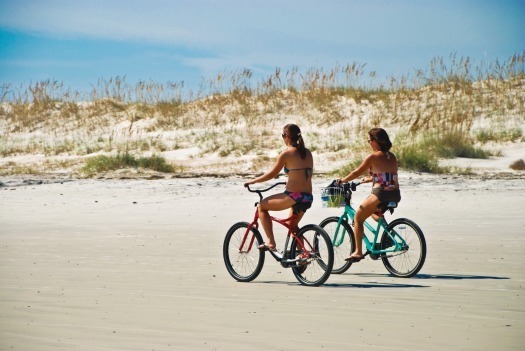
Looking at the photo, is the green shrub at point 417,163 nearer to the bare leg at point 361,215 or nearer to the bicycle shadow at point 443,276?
the bicycle shadow at point 443,276

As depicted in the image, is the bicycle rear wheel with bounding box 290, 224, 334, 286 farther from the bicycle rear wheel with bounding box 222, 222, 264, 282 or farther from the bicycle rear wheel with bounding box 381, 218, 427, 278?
the bicycle rear wheel with bounding box 381, 218, 427, 278

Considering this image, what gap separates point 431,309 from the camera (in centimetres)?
722

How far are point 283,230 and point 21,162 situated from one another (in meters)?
17.9

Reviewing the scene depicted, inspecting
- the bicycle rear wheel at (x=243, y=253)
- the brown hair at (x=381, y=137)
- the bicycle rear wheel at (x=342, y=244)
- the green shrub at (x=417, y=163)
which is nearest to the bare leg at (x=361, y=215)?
the bicycle rear wheel at (x=342, y=244)

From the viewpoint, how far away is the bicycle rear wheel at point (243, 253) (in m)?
9.05

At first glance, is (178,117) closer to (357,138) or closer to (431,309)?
(357,138)

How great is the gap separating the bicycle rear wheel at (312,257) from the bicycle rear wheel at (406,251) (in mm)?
894

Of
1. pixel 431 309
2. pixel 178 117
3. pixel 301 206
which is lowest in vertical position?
pixel 431 309

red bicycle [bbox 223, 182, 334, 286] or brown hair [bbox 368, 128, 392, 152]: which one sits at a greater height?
brown hair [bbox 368, 128, 392, 152]

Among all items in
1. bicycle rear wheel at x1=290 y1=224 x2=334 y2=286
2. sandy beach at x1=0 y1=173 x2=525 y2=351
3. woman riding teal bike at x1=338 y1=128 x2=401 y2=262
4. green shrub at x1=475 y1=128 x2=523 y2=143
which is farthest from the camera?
green shrub at x1=475 y1=128 x2=523 y2=143

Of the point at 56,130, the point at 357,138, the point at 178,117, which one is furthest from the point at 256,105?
the point at 56,130

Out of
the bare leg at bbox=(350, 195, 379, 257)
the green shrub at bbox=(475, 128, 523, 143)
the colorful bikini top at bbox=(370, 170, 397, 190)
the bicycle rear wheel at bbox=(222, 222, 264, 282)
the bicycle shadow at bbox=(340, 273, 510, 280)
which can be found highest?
the green shrub at bbox=(475, 128, 523, 143)

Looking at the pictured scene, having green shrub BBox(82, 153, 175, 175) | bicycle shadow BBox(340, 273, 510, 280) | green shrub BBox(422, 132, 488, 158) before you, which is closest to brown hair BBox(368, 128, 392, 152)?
bicycle shadow BBox(340, 273, 510, 280)

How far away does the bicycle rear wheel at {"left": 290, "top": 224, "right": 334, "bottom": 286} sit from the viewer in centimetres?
845
